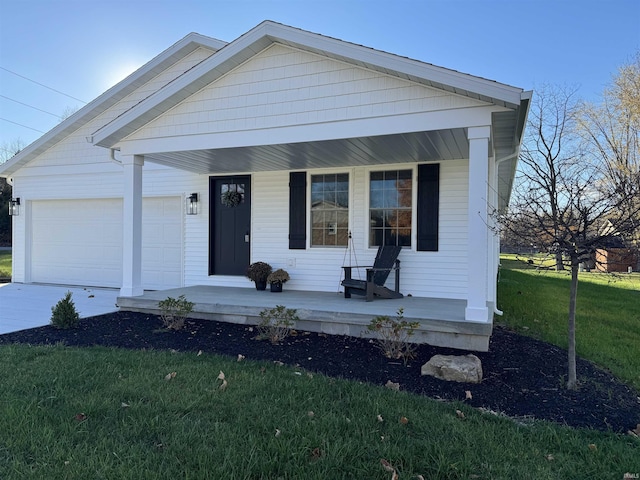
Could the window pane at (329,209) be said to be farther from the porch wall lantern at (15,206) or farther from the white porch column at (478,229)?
the porch wall lantern at (15,206)

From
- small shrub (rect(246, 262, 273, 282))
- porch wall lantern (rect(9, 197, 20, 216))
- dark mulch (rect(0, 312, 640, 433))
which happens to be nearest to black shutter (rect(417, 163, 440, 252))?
→ dark mulch (rect(0, 312, 640, 433))

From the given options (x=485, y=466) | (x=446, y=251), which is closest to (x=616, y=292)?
(x=446, y=251)

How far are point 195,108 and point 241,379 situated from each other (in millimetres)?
4090

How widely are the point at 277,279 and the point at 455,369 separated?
13.1 feet

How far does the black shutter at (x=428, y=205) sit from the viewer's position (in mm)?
6684

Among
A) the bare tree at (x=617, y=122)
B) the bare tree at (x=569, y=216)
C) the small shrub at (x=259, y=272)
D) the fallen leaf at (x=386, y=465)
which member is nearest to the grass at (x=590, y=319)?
the bare tree at (x=569, y=216)

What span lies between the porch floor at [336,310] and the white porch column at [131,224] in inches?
9.6

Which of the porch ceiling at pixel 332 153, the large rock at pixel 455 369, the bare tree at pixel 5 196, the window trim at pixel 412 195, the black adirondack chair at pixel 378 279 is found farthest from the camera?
the bare tree at pixel 5 196

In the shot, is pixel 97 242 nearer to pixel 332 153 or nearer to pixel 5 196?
pixel 332 153

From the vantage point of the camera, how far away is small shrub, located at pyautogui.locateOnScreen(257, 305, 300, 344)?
15.8 ft

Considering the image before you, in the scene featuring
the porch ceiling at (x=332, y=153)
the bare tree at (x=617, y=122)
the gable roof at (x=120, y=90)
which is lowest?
the porch ceiling at (x=332, y=153)

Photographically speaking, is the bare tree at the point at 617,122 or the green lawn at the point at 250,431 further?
the bare tree at the point at 617,122

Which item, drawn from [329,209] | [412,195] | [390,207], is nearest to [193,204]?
[329,209]

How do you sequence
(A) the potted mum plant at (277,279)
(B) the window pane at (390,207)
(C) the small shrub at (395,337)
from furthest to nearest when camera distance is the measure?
(A) the potted mum plant at (277,279) < (B) the window pane at (390,207) < (C) the small shrub at (395,337)
